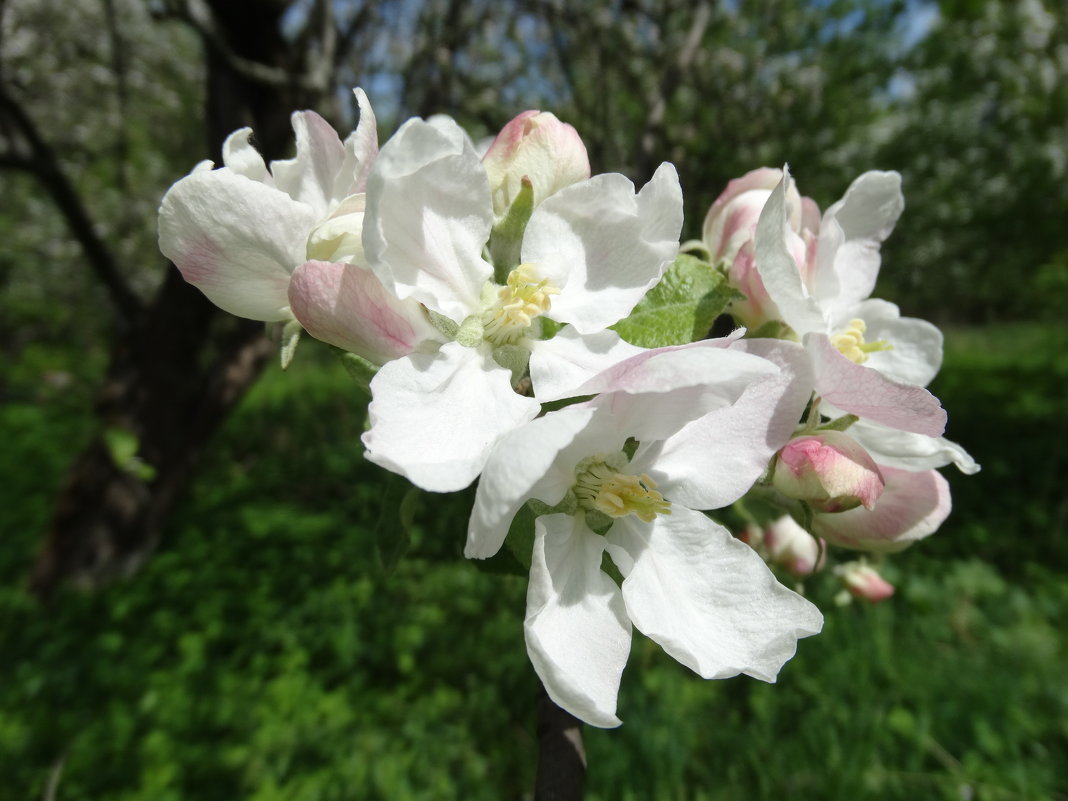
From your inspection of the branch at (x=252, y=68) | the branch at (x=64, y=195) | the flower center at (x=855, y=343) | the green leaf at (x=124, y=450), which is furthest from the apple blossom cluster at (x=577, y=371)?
the branch at (x=64, y=195)

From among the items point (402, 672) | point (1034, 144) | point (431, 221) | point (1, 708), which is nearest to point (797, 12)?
point (1034, 144)

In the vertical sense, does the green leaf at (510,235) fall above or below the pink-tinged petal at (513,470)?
above

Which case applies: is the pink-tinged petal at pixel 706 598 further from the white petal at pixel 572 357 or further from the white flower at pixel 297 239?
the white flower at pixel 297 239

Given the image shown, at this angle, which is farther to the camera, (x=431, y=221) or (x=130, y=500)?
(x=130, y=500)

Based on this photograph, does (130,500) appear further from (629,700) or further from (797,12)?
(797,12)

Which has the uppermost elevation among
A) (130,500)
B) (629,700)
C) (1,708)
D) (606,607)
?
(606,607)

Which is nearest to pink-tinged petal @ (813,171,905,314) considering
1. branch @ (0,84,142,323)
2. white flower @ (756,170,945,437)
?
white flower @ (756,170,945,437)

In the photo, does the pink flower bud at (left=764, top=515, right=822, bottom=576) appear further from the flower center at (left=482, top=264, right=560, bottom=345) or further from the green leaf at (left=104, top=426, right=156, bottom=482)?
the green leaf at (left=104, top=426, right=156, bottom=482)
